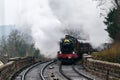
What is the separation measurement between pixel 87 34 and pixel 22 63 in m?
12.0

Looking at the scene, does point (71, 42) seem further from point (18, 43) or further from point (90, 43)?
point (18, 43)

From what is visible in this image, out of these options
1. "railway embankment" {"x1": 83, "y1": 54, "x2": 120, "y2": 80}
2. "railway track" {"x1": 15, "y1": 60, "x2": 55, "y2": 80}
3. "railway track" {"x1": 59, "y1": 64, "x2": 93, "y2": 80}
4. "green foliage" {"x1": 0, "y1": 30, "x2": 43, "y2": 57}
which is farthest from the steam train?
"green foliage" {"x1": 0, "y1": 30, "x2": 43, "y2": 57}

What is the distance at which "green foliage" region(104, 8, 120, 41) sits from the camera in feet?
142

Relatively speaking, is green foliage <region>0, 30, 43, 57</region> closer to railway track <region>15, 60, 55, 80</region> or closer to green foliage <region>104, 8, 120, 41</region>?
green foliage <region>104, 8, 120, 41</region>

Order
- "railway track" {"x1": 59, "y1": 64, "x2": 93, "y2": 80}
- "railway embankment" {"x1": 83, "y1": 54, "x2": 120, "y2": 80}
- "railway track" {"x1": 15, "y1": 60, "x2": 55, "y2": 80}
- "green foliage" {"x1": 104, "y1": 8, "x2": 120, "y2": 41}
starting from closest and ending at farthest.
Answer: "railway embankment" {"x1": 83, "y1": 54, "x2": 120, "y2": 80}
"railway track" {"x1": 59, "y1": 64, "x2": 93, "y2": 80}
"railway track" {"x1": 15, "y1": 60, "x2": 55, "y2": 80}
"green foliage" {"x1": 104, "y1": 8, "x2": 120, "y2": 41}

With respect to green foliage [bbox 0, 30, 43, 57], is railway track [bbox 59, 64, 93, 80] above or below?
below

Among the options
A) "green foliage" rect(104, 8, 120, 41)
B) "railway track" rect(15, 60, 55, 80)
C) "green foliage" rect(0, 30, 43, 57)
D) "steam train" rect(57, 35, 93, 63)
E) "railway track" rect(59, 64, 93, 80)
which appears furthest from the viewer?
"green foliage" rect(0, 30, 43, 57)

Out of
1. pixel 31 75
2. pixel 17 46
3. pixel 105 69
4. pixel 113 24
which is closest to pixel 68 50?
pixel 113 24

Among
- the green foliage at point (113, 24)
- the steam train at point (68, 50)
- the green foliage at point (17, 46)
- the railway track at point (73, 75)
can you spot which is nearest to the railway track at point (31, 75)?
the railway track at point (73, 75)

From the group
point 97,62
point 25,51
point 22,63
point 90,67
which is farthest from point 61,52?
point 25,51

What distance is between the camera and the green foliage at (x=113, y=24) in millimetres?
43281

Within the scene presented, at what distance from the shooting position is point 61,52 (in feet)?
124

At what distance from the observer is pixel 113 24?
45562 millimetres

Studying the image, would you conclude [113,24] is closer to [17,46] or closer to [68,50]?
[68,50]
